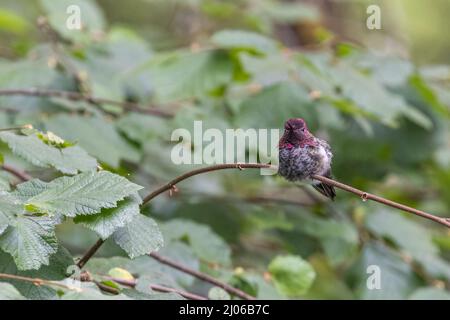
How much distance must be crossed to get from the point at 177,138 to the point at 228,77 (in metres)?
0.44

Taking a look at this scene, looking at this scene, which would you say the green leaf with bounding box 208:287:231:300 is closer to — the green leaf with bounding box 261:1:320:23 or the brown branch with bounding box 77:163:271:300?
the brown branch with bounding box 77:163:271:300

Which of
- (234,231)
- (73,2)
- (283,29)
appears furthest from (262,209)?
(283,29)

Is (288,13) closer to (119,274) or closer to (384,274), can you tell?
(384,274)

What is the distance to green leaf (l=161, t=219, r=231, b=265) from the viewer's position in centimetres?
259

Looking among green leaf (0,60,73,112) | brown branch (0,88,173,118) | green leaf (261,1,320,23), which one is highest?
green leaf (261,1,320,23)

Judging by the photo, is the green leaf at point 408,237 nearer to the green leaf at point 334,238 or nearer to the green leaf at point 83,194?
the green leaf at point 334,238

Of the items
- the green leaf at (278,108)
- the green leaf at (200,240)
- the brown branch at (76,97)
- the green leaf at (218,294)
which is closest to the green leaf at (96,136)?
the brown branch at (76,97)

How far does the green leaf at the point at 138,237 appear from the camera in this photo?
159 centimetres

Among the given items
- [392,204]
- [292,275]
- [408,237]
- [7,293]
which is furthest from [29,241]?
[408,237]

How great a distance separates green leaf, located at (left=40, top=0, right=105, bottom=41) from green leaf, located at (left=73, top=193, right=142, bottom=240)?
7.08 feet

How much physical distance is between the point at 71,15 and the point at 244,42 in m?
1.04

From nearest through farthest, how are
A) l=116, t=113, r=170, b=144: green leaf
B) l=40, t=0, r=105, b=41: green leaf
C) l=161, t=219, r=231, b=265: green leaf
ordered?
l=161, t=219, r=231, b=265: green leaf < l=116, t=113, r=170, b=144: green leaf < l=40, t=0, r=105, b=41: green leaf

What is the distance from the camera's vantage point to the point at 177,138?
2.95 m

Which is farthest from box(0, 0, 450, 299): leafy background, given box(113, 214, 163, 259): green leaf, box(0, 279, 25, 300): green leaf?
box(0, 279, 25, 300): green leaf
